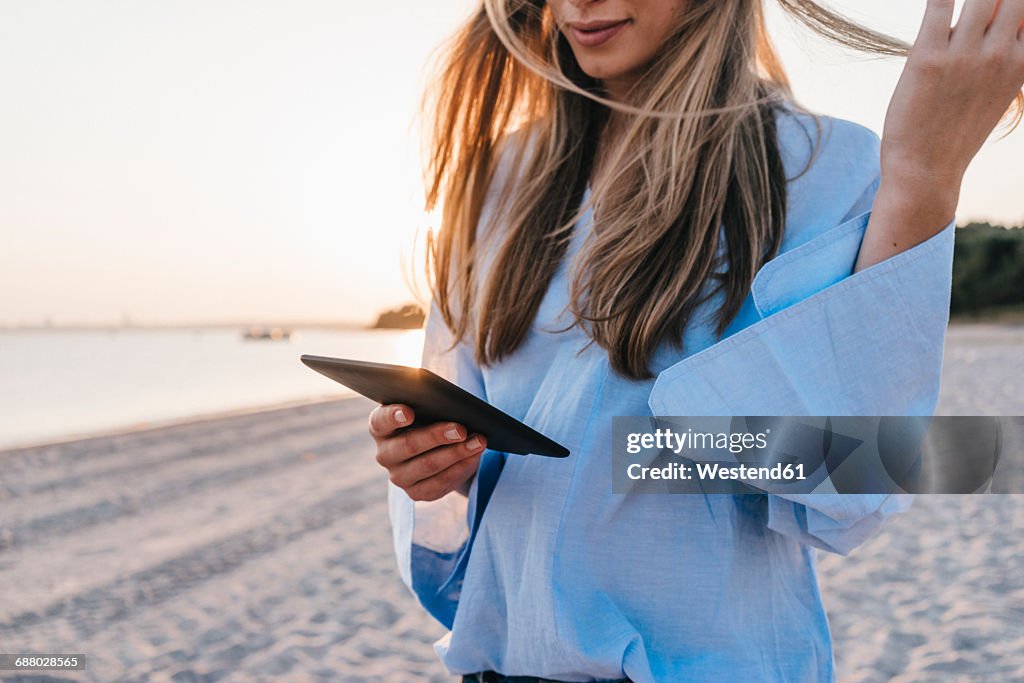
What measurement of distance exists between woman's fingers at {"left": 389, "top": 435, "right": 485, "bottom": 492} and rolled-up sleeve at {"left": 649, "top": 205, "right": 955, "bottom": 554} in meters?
0.25

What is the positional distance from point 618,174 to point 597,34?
0.68 ft

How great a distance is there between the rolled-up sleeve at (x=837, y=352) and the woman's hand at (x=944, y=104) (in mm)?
39

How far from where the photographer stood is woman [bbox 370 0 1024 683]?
0.80 metres

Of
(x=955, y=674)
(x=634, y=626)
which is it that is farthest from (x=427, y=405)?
(x=955, y=674)

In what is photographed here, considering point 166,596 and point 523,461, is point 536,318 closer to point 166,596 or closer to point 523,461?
point 523,461

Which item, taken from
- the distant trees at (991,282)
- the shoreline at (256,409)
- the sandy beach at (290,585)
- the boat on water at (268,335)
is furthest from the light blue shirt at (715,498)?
the boat on water at (268,335)

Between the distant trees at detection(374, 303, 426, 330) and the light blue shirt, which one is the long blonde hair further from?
the distant trees at detection(374, 303, 426, 330)

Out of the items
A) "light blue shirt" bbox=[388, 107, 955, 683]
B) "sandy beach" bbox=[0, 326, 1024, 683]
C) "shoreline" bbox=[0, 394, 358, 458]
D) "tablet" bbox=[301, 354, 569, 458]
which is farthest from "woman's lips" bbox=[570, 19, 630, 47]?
"shoreline" bbox=[0, 394, 358, 458]

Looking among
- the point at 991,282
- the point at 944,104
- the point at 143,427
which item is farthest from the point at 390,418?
the point at 991,282

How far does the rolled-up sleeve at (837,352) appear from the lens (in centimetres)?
80

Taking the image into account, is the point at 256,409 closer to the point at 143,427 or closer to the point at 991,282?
the point at 143,427

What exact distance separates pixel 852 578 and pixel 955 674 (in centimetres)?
122

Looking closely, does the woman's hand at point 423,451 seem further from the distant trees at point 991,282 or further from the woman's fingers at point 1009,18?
the distant trees at point 991,282

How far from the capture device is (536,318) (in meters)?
1.08
